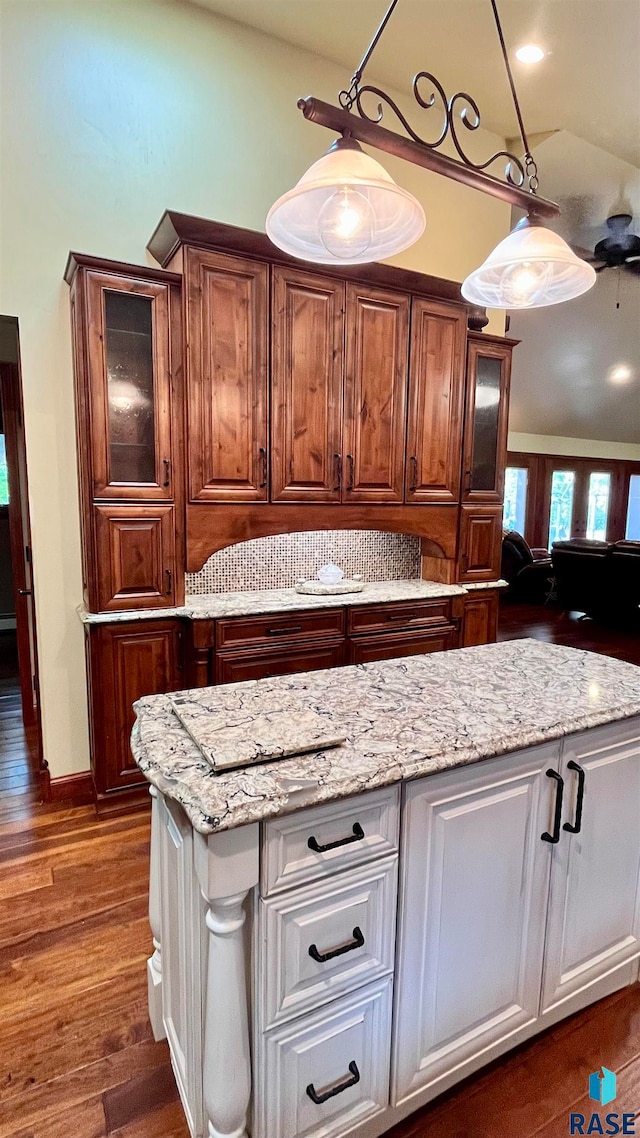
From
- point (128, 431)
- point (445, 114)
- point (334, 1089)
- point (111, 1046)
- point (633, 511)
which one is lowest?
point (111, 1046)

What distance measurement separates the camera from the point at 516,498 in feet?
29.7

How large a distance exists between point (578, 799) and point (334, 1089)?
2.62 feet

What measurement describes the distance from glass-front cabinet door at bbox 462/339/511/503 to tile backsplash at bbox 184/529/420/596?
0.56 metres

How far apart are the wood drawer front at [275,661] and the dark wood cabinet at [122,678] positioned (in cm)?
23

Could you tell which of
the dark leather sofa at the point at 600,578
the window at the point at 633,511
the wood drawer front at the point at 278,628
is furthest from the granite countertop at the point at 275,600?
the window at the point at 633,511

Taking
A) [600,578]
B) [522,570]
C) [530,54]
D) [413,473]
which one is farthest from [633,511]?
[530,54]

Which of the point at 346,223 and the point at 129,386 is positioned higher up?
→ the point at 346,223

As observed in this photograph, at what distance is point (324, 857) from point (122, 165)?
9.74ft

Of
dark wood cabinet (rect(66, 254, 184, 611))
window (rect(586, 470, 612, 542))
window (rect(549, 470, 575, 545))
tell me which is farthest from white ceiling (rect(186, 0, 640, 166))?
window (rect(586, 470, 612, 542))

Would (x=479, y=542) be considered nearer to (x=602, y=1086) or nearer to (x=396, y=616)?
(x=396, y=616)

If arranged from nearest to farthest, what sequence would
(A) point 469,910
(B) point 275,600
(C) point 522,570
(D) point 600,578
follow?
(A) point 469,910 < (B) point 275,600 < (D) point 600,578 < (C) point 522,570

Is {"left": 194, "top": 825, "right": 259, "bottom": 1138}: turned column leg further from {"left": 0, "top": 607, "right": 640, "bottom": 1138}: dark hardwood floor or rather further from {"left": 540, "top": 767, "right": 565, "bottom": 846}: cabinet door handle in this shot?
{"left": 540, "top": 767, "right": 565, "bottom": 846}: cabinet door handle

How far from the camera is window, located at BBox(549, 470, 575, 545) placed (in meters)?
9.40

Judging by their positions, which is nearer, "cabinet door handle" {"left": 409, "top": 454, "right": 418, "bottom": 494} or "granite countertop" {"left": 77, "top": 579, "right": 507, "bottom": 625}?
"granite countertop" {"left": 77, "top": 579, "right": 507, "bottom": 625}
